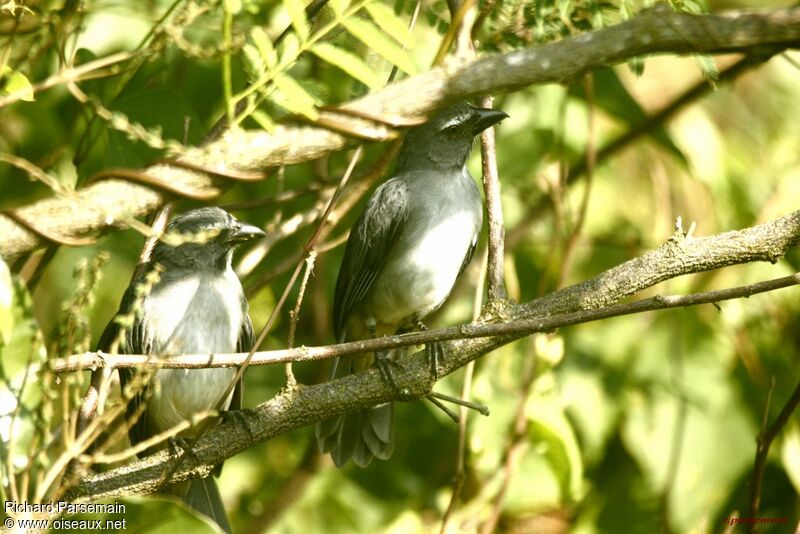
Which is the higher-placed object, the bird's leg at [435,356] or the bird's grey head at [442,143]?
the bird's grey head at [442,143]

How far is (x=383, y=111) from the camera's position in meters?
2.63

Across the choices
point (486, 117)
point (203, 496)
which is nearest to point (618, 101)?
point (486, 117)

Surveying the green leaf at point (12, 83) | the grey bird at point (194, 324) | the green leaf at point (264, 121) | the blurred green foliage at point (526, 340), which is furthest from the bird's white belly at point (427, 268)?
the green leaf at point (12, 83)

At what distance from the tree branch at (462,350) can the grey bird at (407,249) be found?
126 centimetres

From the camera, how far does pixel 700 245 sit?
10.3ft

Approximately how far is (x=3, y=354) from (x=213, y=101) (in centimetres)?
225

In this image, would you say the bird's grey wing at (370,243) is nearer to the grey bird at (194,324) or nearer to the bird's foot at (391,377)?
the grey bird at (194,324)

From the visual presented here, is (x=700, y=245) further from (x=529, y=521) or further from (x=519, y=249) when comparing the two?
(x=529, y=521)

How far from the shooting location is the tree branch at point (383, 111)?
8.03 ft

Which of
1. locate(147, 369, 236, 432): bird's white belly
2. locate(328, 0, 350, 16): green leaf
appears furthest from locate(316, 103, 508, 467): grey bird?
locate(328, 0, 350, 16): green leaf

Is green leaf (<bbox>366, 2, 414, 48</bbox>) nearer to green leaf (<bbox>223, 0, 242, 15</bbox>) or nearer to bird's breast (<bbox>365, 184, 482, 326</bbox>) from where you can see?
green leaf (<bbox>223, 0, 242, 15</bbox>)

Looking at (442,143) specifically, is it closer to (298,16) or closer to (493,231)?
(493,231)

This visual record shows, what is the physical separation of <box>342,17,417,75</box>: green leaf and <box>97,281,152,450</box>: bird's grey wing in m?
1.60

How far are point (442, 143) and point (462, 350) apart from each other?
2108 mm
